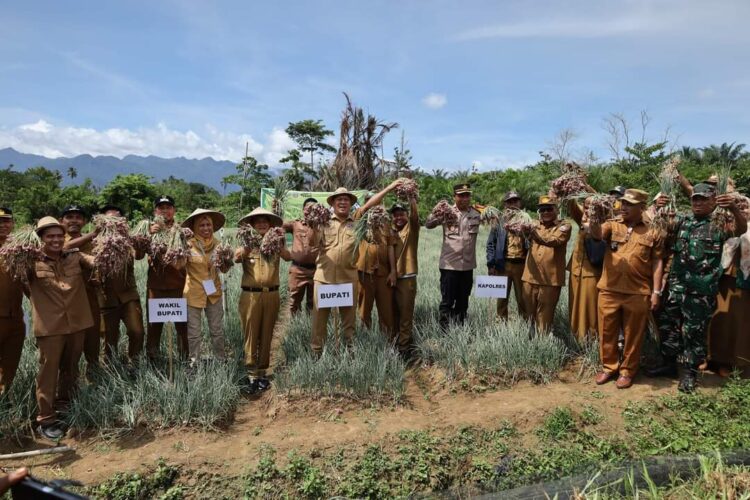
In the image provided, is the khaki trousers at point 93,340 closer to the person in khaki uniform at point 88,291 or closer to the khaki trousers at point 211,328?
the person in khaki uniform at point 88,291

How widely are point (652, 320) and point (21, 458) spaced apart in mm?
6200

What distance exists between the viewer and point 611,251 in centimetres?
471

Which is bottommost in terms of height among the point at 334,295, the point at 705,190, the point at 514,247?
the point at 334,295

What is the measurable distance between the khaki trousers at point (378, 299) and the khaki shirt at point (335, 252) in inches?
30.3

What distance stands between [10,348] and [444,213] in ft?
15.0

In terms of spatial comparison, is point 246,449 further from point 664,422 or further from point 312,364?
point 664,422

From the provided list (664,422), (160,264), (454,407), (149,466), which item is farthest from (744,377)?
(160,264)

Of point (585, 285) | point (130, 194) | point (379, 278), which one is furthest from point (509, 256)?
point (130, 194)

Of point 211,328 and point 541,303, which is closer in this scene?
point 211,328

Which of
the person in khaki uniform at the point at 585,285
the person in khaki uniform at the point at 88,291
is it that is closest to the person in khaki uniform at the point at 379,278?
the person in khaki uniform at the point at 585,285

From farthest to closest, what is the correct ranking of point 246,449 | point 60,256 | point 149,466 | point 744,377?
point 744,377 < point 60,256 < point 246,449 < point 149,466

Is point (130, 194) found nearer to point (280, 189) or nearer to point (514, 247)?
point (280, 189)

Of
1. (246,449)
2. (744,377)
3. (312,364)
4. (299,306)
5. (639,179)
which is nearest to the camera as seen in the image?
(246,449)

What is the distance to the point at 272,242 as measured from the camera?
450 centimetres
